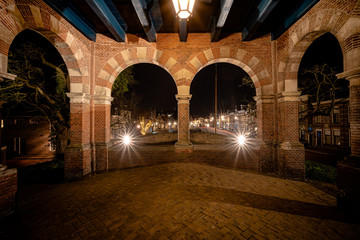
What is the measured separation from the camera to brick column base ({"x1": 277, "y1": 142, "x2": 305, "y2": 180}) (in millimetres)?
5297

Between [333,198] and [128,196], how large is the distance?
5598mm

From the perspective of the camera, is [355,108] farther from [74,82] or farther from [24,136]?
[24,136]

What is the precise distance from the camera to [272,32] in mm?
5785

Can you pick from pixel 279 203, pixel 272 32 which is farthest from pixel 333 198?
pixel 272 32

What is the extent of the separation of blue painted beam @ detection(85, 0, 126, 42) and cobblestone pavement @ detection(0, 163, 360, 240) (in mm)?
5303

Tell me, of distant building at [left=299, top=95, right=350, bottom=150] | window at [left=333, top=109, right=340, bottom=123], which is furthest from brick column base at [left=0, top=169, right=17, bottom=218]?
window at [left=333, top=109, right=340, bottom=123]

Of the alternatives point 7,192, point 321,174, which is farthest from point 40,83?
point 321,174

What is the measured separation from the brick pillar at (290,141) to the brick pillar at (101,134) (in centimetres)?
698

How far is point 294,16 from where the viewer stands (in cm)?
470

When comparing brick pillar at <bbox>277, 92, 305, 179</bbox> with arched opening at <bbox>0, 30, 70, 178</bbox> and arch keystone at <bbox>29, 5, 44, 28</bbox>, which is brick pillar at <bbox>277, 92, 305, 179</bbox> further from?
arched opening at <bbox>0, 30, 70, 178</bbox>

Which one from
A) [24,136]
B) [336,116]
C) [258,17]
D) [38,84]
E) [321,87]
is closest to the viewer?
[258,17]

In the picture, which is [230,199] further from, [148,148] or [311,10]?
[311,10]

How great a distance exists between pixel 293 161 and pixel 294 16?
5023 mm

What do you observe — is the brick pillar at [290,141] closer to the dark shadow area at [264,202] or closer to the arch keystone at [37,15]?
the dark shadow area at [264,202]
